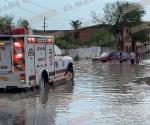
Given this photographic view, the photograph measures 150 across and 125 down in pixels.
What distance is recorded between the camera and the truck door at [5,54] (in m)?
19.7

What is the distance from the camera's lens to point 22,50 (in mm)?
19484

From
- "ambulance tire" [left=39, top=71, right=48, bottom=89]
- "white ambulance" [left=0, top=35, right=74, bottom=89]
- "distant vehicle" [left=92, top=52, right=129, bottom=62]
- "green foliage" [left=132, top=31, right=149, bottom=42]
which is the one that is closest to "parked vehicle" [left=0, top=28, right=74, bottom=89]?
"white ambulance" [left=0, top=35, right=74, bottom=89]

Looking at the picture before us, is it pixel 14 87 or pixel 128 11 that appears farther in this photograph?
pixel 128 11

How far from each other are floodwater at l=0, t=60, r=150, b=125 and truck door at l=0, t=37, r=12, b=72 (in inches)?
41.2

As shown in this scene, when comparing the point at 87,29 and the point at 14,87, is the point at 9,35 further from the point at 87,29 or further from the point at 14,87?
the point at 87,29

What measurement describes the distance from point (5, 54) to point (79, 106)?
5202mm

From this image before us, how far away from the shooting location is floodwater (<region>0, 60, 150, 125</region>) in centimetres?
1280

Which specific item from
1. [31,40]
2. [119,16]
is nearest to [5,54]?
[31,40]

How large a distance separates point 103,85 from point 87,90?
256cm

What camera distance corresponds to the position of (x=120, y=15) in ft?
308

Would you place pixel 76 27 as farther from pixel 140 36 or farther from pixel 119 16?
pixel 119 16

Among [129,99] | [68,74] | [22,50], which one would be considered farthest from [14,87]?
[68,74]

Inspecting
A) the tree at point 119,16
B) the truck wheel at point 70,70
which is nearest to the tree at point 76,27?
the tree at point 119,16

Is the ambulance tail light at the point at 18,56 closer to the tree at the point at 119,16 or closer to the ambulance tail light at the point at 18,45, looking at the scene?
the ambulance tail light at the point at 18,45
